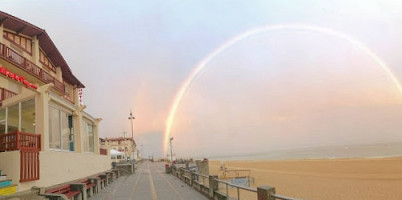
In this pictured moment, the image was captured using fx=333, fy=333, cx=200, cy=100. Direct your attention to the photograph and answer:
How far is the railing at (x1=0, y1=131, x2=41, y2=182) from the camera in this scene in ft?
35.4

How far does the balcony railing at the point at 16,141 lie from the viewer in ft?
35.7

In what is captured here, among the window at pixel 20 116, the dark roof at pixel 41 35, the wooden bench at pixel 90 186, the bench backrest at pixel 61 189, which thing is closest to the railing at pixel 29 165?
the bench backrest at pixel 61 189

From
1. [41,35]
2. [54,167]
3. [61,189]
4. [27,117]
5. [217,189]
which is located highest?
[41,35]

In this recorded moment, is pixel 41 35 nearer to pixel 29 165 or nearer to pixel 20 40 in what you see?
pixel 20 40

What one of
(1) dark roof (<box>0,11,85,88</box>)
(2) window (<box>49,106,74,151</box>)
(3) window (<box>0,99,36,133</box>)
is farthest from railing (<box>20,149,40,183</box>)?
(1) dark roof (<box>0,11,85,88</box>)

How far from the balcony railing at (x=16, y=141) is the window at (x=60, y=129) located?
2388 millimetres

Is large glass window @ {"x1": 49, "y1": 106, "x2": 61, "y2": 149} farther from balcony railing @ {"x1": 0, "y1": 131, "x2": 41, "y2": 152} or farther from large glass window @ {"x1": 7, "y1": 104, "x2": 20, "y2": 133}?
balcony railing @ {"x1": 0, "y1": 131, "x2": 41, "y2": 152}

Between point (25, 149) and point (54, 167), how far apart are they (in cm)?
267

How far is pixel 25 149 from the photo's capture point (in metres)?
11.0

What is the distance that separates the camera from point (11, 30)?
2461cm

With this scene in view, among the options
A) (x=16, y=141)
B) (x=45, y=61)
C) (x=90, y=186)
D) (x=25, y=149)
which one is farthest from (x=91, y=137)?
(x=16, y=141)

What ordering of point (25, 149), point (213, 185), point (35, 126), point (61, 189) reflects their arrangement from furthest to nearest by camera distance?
point (213, 185) < point (35, 126) < point (61, 189) < point (25, 149)

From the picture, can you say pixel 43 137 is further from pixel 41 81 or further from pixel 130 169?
pixel 130 169

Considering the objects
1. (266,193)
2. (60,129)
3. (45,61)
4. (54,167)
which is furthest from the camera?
(45,61)
